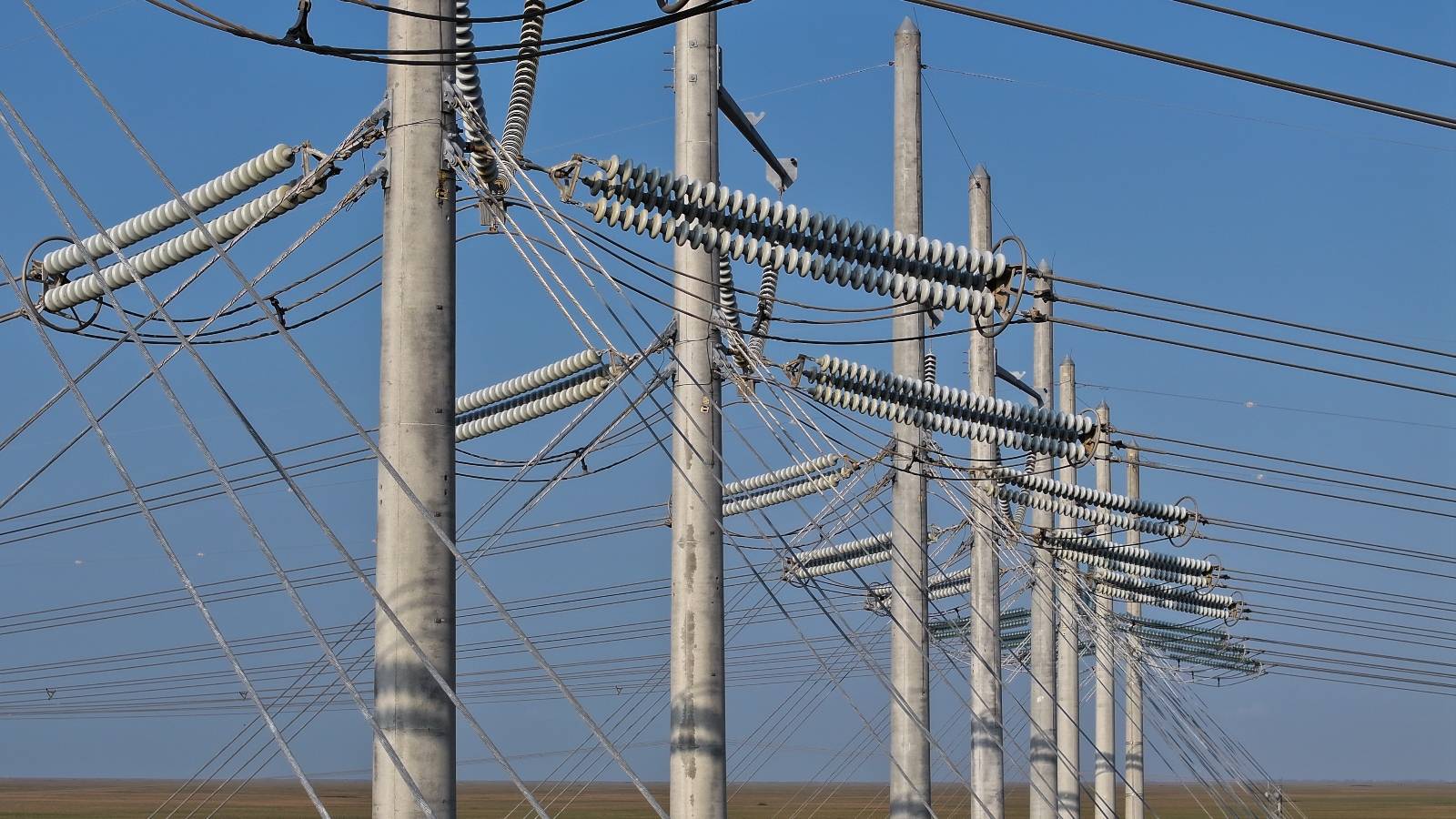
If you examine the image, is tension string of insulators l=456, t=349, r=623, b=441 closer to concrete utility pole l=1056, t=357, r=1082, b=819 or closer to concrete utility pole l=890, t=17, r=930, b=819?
concrete utility pole l=890, t=17, r=930, b=819

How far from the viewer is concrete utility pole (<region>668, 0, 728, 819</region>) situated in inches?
532

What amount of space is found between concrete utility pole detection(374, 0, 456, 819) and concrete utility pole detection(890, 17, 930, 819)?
301 inches

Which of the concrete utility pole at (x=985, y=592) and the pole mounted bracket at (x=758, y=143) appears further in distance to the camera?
the concrete utility pole at (x=985, y=592)

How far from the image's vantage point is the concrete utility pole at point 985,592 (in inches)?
858

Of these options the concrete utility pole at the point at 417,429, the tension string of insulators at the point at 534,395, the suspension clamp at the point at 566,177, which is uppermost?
the tension string of insulators at the point at 534,395

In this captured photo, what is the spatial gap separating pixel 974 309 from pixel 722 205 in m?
2.11

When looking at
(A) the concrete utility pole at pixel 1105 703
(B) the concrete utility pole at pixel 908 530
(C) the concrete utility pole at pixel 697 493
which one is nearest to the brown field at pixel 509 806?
(A) the concrete utility pole at pixel 1105 703

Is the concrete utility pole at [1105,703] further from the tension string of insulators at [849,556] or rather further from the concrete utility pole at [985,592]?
the concrete utility pole at [985,592]

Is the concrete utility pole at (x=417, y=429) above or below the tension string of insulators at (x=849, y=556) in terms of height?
below

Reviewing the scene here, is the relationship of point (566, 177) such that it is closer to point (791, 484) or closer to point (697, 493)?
point (697, 493)

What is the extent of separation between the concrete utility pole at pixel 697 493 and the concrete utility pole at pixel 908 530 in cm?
292

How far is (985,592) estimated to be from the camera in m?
23.5

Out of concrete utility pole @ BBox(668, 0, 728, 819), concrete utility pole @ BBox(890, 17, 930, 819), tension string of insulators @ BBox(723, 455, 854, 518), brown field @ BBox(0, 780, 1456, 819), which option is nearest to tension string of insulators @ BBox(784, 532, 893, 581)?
tension string of insulators @ BBox(723, 455, 854, 518)

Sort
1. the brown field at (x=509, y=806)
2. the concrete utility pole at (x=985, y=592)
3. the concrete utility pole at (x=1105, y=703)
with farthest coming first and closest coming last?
the brown field at (x=509, y=806) → the concrete utility pole at (x=1105, y=703) → the concrete utility pole at (x=985, y=592)
